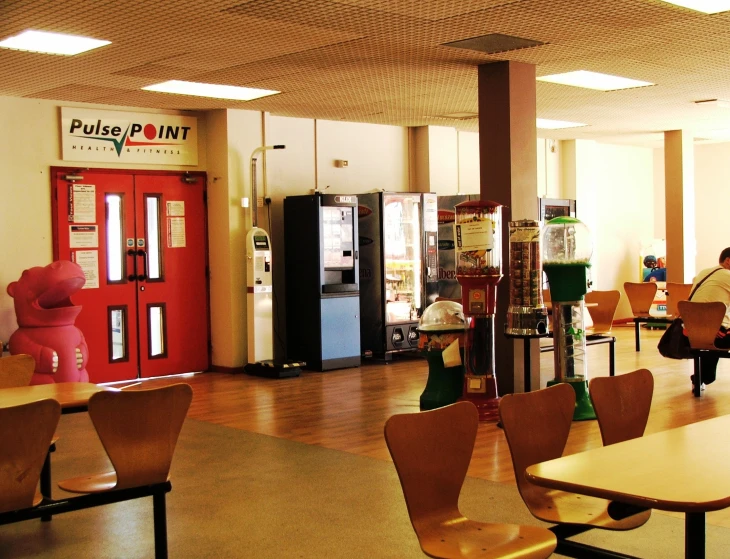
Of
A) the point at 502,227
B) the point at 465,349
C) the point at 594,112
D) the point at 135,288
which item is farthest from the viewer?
the point at 594,112

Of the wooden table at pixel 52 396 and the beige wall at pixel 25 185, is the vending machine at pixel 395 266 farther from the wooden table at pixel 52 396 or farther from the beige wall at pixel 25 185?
the wooden table at pixel 52 396

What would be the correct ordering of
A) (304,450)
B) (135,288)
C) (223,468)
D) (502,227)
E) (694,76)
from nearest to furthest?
(223,468) → (304,450) → (502,227) → (694,76) → (135,288)

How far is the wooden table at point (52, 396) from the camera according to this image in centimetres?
423

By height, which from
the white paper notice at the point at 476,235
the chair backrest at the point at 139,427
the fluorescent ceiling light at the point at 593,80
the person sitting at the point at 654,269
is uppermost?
the fluorescent ceiling light at the point at 593,80

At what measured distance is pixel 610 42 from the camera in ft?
23.8

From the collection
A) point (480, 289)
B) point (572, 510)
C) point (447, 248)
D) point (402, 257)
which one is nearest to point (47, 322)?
point (480, 289)

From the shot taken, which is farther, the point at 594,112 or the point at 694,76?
the point at 594,112

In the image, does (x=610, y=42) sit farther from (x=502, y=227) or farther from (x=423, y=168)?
(x=423, y=168)

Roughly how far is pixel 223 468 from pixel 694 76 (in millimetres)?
6121

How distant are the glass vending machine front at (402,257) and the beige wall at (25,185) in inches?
146

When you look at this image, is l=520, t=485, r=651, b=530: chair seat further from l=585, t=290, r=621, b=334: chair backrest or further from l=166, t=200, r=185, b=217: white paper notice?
l=166, t=200, r=185, b=217: white paper notice

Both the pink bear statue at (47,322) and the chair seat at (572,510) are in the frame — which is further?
the pink bear statue at (47,322)

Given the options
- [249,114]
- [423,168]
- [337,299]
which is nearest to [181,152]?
[249,114]

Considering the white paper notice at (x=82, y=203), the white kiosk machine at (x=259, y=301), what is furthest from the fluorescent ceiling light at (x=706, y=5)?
the white paper notice at (x=82, y=203)
